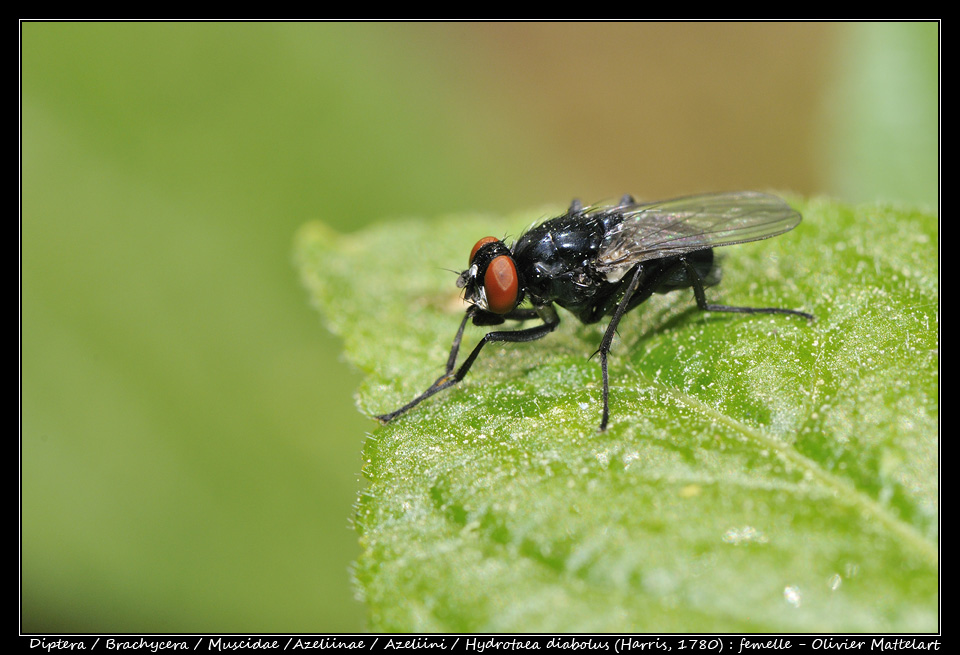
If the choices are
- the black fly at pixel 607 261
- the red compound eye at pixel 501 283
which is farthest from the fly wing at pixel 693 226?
the red compound eye at pixel 501 283

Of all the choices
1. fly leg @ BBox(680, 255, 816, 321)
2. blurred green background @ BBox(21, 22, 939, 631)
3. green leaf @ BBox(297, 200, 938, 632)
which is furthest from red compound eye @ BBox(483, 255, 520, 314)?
blurred green background @ BBox(21, 22, 939, 631)

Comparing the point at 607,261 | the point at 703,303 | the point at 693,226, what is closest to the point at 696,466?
the point at 703,303

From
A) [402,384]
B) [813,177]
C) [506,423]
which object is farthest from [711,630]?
[813,177]

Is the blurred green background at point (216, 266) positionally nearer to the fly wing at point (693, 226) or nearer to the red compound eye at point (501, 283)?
the red compound eye at point (501, 283)

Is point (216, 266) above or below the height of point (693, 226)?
below

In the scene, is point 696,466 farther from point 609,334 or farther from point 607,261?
point 607,261

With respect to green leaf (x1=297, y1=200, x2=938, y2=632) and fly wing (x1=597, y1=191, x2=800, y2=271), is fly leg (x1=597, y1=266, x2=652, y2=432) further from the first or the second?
fly wing (x1=597, y1=191, x2=800, y2=271)
